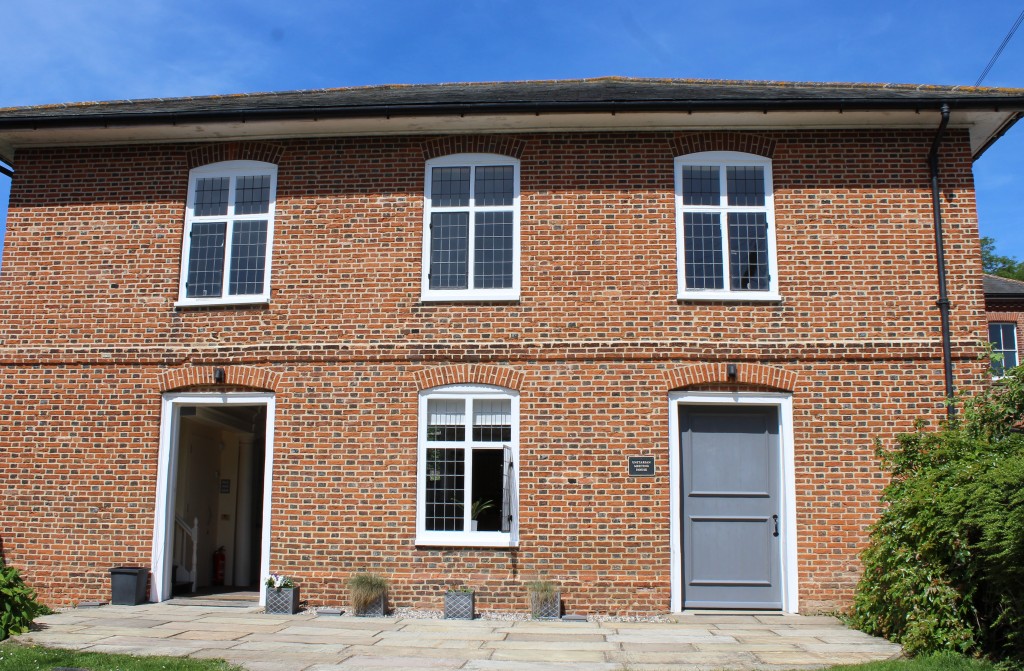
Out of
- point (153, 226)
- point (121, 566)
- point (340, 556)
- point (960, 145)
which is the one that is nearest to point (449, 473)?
point (340, 556)

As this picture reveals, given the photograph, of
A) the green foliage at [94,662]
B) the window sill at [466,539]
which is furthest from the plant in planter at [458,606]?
the green foliage at [94,662]

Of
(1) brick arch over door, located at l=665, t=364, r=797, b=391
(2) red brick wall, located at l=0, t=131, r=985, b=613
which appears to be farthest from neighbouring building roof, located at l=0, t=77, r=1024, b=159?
(1) brick arch over door, located at l=665, t=364, r=797, b=391

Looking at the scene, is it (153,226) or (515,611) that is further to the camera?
(153,226)

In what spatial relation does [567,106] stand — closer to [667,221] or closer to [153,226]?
[667,221]

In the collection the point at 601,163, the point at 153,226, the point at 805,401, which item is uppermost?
the point at 601,163

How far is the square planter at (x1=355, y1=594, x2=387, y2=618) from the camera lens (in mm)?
10586

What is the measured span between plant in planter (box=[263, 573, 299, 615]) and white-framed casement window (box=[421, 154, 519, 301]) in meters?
3.80

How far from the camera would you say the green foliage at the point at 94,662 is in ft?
24.7

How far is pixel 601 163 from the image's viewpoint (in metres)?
11.6

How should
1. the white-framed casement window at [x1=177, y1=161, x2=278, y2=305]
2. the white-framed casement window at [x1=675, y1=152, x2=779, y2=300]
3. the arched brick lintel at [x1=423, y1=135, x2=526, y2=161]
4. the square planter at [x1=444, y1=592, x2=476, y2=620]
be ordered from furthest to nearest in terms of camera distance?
the white-framed casement window at [x1=177, y1=161, x2=278, y2=305] < the arched brick lintel at [x1=423, y1=135, x2=526, y2=161] < the white-framed casement window at [x1=675, y1=152, x2=779, y2=300] < the square planter at [x1=444, y1=592, x2=476, y2=620]

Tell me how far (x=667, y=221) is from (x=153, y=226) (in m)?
6.61

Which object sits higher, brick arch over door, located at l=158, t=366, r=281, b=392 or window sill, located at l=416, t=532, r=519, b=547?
brick arch over door, located at l=158, t=366, r=281, b=392

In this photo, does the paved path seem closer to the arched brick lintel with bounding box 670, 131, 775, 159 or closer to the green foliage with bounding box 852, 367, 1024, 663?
the green foliage with bounding box 852, 367, 1024, 663

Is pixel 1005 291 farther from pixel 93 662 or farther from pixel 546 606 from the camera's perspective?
pixel 93 662
